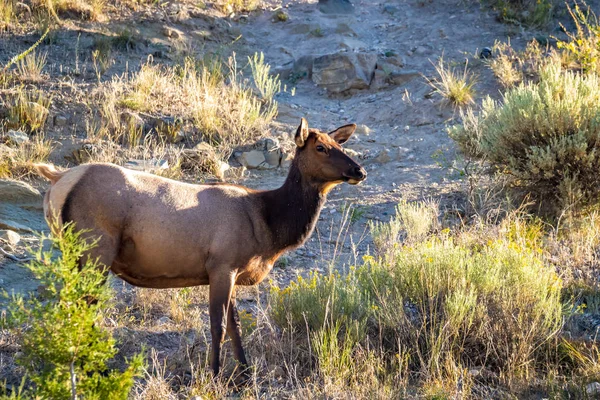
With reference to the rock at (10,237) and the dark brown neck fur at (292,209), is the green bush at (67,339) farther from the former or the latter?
the rock at (10,237)

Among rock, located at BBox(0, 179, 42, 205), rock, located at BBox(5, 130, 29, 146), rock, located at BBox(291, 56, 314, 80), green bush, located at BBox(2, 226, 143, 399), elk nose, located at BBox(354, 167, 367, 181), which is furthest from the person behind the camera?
rock, located at BBox(291, 56, 314, 80)

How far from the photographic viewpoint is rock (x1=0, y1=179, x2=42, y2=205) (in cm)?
981

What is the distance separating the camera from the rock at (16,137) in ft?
37.5

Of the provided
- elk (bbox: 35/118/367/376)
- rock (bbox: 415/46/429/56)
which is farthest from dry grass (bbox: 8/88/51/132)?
rock (bbox: 415/46/429/56)

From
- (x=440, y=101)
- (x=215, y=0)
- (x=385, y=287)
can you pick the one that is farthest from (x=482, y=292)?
(x=215, y=0)

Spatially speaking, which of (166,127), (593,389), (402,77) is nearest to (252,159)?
(166,127)

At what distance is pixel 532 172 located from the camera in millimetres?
10484

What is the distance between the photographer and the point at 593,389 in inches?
241

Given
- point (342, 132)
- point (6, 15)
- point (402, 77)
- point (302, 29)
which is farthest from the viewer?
point (302, 29)

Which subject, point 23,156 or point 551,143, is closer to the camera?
point 551,143

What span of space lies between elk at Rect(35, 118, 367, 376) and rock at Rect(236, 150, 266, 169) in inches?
208

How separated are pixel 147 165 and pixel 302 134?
15.3ft

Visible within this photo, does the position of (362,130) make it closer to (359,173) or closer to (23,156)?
(23,156)

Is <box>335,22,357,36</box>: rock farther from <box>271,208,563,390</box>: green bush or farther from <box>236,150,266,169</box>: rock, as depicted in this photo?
<box>271,208,563,390</box>: green bush
